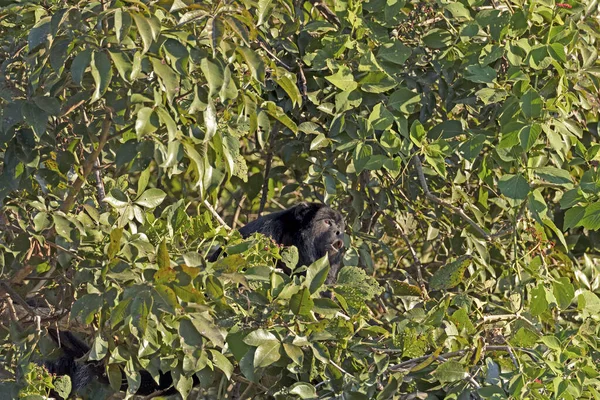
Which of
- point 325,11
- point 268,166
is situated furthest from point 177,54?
point 268,166

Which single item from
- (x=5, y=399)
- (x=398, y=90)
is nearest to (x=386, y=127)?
(x=398, y=90)

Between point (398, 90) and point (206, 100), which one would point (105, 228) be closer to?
point (206, 100)

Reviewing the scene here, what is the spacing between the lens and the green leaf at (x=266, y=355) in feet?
10.0

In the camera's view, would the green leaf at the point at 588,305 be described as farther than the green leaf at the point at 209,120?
Yes

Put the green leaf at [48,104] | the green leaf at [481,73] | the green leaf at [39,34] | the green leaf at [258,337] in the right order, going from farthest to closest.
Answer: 1. the green leaf at [481,73]
2. the green leaf at [48,104]
3. the green leaf at [258,337]
4. the green leaf at [39,34]

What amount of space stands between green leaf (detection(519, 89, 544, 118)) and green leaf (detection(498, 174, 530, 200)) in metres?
0.26

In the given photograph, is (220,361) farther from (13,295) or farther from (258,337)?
(13,295)

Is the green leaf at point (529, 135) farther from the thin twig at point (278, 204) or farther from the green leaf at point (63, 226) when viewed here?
the thin twig at point (278, 204)

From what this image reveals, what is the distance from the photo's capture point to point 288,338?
3162mm

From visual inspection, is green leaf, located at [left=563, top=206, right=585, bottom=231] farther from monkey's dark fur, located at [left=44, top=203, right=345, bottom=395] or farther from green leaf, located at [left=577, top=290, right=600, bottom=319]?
monkey's dark fur, located at [left=44, top=203, right=345, bottom=395]

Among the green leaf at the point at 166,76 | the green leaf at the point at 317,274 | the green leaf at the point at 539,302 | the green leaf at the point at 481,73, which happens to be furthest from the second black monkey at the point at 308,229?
the green leaf at the point at 166,76

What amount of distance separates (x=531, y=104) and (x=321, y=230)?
197 cm

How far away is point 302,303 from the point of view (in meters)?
3.12

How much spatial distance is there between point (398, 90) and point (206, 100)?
122 cm
